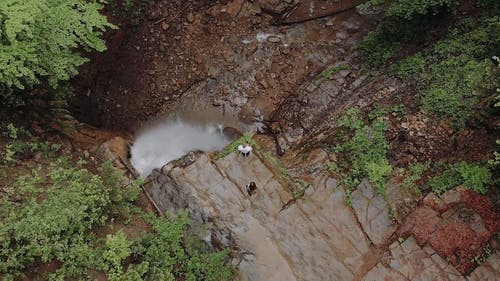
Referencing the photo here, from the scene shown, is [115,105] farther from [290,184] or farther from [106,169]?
[290,184]

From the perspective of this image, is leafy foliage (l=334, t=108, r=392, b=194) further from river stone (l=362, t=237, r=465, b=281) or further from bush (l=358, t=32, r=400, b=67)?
bush (l=358, t=32, r=400, b=67)

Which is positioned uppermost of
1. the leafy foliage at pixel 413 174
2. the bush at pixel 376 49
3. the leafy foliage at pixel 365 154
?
the bush at pixel 376 49

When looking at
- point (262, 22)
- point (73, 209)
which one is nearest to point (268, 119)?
point (262, 22)

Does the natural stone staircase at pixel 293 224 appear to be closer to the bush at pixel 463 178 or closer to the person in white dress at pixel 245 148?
the person in white dress at pixel 245 148

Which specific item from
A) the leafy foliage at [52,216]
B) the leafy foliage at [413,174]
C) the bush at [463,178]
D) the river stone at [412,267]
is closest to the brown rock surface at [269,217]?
the river stone at [412,267]

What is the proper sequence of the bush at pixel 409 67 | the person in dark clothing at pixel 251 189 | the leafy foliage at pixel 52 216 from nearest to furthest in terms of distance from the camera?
1. the leafy foliage at pixel 52 216
2. the person in dark clothing at pixel 251 189
3. the bush at pixel 409 67
